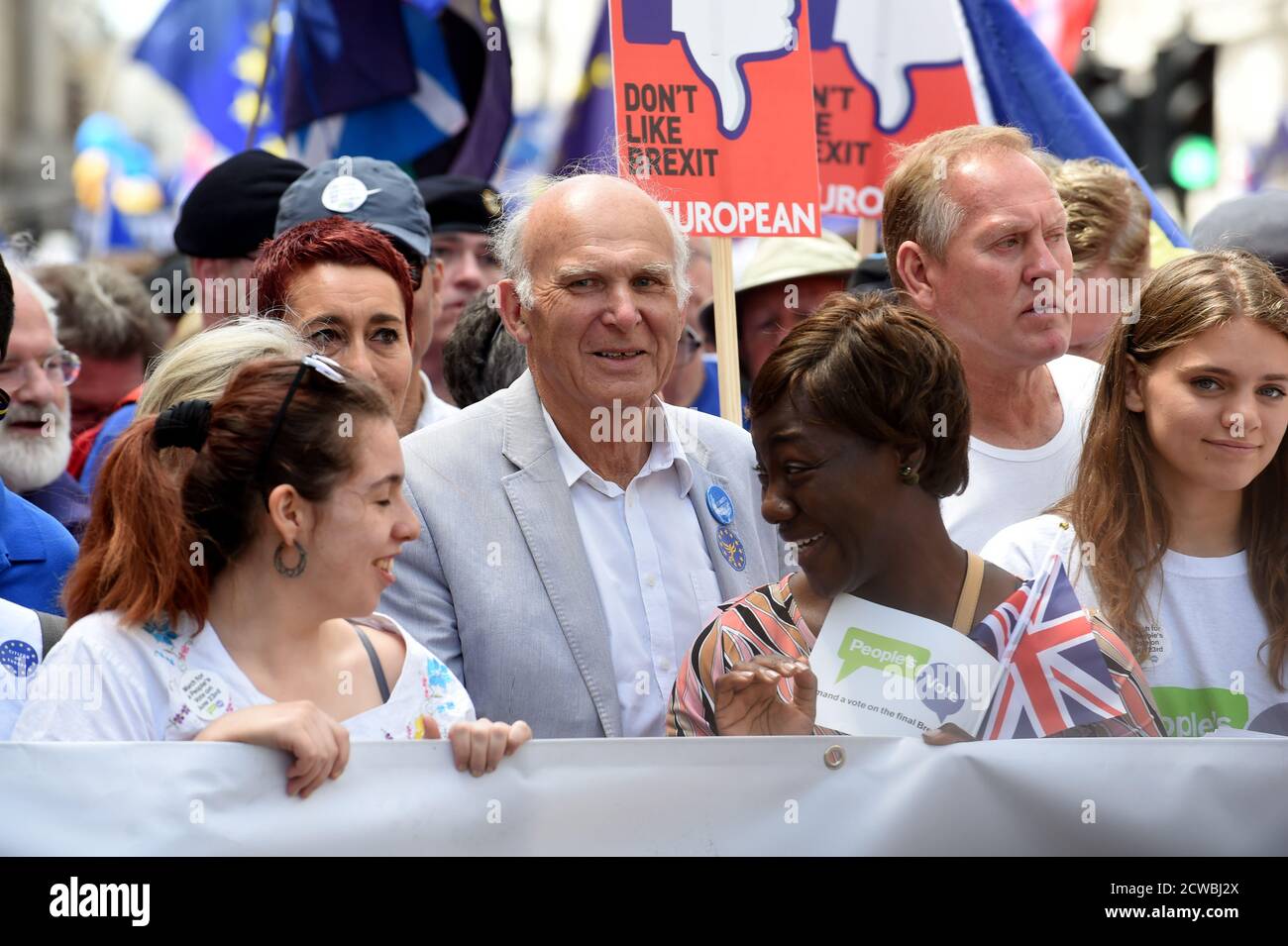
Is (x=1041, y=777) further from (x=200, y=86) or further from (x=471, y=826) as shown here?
(x=200, y=86)

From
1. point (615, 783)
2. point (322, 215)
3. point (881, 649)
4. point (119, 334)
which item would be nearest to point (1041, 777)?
point (881, 649)

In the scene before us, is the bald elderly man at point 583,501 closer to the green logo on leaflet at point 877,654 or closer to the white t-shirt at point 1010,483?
the white t-shirt at point 1010,483

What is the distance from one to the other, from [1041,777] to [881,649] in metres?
0.37

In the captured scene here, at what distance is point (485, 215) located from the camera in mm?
5719

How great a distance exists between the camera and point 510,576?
341cm

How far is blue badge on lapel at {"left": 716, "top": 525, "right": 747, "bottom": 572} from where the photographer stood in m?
3.61

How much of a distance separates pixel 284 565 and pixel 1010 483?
1682 mm

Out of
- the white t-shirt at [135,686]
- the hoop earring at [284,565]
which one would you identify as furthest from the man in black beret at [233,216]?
the white t-shirt at [135,686]

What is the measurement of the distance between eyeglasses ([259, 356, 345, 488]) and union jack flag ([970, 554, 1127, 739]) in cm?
116

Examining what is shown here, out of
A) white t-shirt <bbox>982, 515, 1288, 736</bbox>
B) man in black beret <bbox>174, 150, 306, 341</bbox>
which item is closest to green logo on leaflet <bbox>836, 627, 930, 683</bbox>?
white t-shirt <bbox>982, 515, 1288, 736</bbox>

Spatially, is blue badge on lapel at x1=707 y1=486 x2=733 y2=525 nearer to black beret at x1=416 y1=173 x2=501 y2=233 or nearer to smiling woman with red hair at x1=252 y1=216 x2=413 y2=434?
smiling woman with red hair at x1=252 y1=216 x2=413 y2=434

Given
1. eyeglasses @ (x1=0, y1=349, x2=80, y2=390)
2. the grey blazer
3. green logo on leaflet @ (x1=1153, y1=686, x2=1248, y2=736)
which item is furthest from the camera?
eyeglasses @ (x1=0, y1=349, x2=80, y2=390)

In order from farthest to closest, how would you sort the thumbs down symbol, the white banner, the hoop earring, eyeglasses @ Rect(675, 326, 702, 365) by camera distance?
eyeglasses @ Rect(675, 326, 702, 365)
the thumbs down symbol
the hoop earring
the white banner

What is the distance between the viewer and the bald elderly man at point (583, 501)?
11.0 feet
